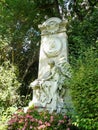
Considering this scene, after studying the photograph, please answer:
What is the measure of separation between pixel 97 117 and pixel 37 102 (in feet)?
10.9

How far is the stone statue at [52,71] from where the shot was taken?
26.7 feet

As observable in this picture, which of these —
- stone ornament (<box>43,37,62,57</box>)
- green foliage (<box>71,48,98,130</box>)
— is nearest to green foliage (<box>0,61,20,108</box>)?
stone ornament (<box>43,37,62,57</box>)

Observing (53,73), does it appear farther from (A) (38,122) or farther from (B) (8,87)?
(B) (8,87)

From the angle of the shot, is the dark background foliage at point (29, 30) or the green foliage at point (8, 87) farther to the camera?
the dark background foliage at point (29, 30)

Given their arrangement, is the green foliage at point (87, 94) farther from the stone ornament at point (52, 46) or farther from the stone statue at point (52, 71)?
the stone ornament at point (52, 46)

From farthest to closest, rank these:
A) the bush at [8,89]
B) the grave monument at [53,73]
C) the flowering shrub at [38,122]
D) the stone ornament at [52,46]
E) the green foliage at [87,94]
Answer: the bush at [8,89], the stone ornament at [52,46], the grave monument at [53,73], the flowering shrub at [38,122], the green foliage at [87,94]

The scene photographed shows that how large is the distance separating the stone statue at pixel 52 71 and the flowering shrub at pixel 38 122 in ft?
3.57

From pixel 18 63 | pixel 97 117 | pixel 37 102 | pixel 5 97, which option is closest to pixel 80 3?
pixel 18 63

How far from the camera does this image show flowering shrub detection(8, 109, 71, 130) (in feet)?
20.9

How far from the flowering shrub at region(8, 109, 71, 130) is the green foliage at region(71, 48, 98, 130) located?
0.93m

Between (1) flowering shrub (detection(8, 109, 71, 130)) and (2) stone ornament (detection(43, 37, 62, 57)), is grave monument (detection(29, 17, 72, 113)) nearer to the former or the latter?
(2) stone ornament (detection(43, 37, 62, 57))

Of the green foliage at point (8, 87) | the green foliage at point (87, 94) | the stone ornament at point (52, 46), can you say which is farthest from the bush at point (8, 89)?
the green foliage at point (87, 94)

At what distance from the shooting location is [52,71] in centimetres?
841

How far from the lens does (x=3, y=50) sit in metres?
12.7
